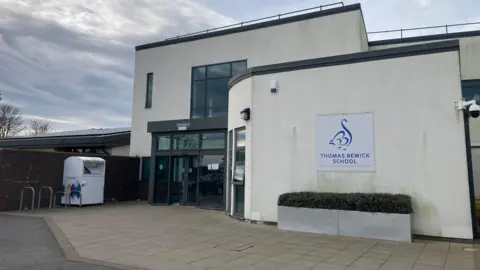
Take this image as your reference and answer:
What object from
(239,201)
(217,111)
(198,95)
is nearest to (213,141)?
(217,111)

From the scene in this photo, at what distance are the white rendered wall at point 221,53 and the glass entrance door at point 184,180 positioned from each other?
3341mm

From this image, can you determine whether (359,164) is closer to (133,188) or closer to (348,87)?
(348,87)

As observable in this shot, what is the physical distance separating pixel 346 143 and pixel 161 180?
917 cm

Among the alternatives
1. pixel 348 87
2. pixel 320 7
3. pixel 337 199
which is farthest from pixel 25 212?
pixel 320 7

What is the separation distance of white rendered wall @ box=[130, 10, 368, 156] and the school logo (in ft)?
21.4

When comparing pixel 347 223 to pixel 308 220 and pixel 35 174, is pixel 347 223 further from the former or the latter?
pixel 35 174

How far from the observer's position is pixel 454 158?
312 inches

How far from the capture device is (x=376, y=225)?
7.98m

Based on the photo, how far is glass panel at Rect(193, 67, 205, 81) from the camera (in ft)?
59.2

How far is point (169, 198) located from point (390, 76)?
10164 mm

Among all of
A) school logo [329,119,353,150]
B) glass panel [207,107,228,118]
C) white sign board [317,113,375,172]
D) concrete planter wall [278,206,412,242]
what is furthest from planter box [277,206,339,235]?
glass panel [207,107,228,118]

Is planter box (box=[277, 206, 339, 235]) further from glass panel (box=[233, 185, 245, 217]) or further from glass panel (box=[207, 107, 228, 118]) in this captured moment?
glass panel (box=[207, 107, 228, 118])

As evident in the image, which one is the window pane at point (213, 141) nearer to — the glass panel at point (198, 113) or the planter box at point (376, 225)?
the glass panel at point (198, 113)

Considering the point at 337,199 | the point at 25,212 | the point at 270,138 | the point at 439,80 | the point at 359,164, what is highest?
the point at 439,80
